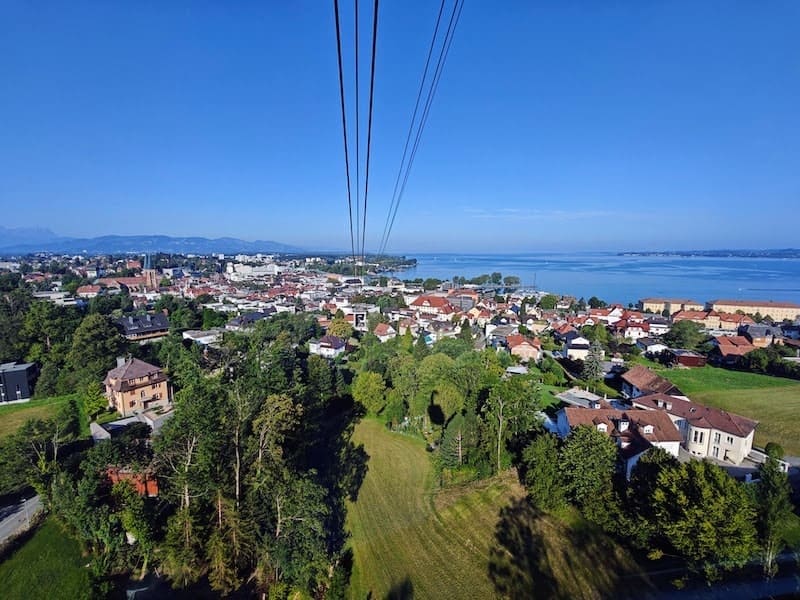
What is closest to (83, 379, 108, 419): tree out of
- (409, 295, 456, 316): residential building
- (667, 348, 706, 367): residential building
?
(409, 295, 456, 316): residential building

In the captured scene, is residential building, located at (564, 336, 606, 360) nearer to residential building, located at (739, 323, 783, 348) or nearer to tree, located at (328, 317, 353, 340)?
residential building, located at (739, 323, 783, 348)

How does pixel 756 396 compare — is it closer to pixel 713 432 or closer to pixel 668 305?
pixel 713 432

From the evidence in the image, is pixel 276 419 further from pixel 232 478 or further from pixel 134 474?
pixel 134 474

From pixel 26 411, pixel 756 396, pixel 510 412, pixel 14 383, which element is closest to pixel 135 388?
pixel 26 411

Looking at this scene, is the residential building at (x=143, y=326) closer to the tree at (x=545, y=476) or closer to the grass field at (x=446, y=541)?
the grass field at (x=446, y=541)

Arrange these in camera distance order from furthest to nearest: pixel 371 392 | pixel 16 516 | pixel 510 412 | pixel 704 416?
pixel 371 392
pixel 704 416
pixel 510 412
pixel 16 516

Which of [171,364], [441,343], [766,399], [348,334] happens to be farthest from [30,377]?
[766,399]
